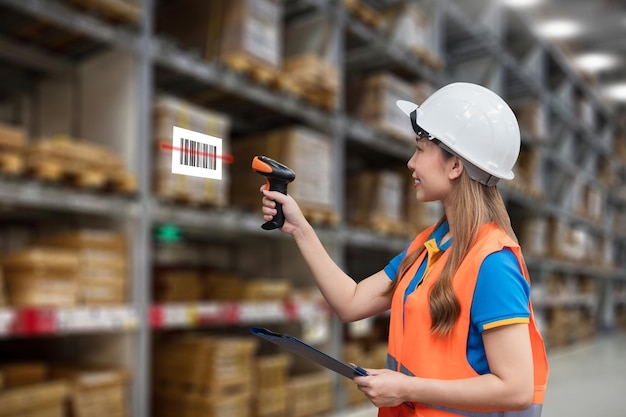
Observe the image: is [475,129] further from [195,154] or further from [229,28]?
[229,28]

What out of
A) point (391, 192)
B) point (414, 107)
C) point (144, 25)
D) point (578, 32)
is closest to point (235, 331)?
point (391, 192)

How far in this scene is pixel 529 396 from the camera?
117 cm

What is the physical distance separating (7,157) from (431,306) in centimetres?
268

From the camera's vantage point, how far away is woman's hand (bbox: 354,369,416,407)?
3.76 ft

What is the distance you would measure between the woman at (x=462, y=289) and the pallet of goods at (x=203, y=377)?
3.16m

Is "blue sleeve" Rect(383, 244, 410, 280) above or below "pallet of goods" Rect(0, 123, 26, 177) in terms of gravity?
below

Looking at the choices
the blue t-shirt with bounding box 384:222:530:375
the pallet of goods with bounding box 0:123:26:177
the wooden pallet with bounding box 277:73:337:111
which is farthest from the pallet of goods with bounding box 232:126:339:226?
the blue t-shirt with bounding box 384:222:530:375

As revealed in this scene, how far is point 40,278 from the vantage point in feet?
11.0

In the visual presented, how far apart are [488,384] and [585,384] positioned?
6.83 m

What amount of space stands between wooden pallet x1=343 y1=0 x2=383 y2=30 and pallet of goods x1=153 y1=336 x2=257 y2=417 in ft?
10.4

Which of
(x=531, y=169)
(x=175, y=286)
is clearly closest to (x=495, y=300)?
(x=175, y=286)

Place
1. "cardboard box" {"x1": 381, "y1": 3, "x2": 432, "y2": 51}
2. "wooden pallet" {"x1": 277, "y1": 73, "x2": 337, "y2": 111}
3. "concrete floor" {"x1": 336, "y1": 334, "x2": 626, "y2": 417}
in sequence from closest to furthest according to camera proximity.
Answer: "wooden pallet" {"x1": 277, "y1": 73, "x2": 337, "y2": 111} < "concrete floor" {"x1": 336, "y1": 334, "x2": 626, "y2": 417} < "cardboard box" {"x1": 381, "y1": 3, "x2": 432, "y2": 51}

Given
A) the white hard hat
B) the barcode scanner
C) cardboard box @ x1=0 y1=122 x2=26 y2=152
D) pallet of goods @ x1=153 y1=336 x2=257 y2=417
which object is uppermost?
cardboard box @ x1=0 y1=122 x2=26 y2=152

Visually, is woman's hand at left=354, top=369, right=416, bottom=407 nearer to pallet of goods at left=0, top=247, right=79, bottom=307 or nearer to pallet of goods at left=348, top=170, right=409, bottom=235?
pallet of goods at left=0, top=247, right=79, bottom=307
